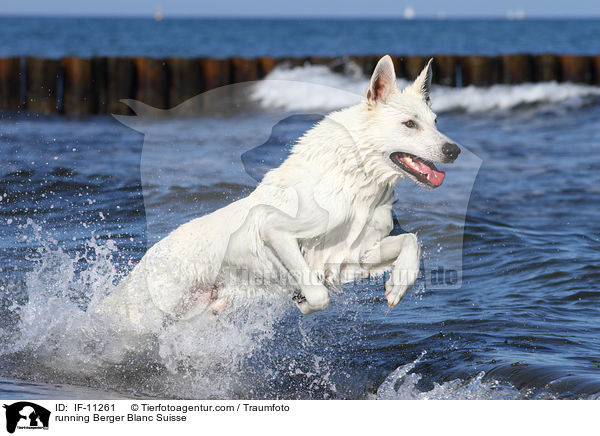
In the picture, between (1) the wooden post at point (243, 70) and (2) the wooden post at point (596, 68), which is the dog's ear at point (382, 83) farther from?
(2) the wooden post at point (596, 68)

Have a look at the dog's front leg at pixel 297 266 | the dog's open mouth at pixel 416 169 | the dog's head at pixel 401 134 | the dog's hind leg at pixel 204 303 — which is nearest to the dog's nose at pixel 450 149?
the dog's head at pixel 401 134

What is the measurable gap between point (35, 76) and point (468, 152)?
12071 millimetres

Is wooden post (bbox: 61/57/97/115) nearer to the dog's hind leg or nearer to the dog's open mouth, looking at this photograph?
the dog's hind leg

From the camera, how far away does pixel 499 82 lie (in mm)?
24453

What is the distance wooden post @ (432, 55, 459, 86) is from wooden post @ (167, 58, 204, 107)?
291 inches

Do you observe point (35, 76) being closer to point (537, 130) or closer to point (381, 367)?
point (537, 130)

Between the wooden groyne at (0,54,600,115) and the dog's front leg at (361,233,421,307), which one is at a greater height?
the wooden groyne at (0,54,600,115)

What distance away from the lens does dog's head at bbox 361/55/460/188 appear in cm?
530

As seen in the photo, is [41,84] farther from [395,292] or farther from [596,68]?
[395,292]

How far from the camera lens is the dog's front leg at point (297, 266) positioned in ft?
17.1

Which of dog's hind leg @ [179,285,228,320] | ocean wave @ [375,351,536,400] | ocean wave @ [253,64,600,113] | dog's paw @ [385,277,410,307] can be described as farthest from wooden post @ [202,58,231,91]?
dog's paw @ [385,277,410,307]

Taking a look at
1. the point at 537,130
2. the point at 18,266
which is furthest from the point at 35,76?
the point at 18,266

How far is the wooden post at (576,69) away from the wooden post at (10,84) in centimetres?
1636

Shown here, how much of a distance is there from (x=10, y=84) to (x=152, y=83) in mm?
3727
